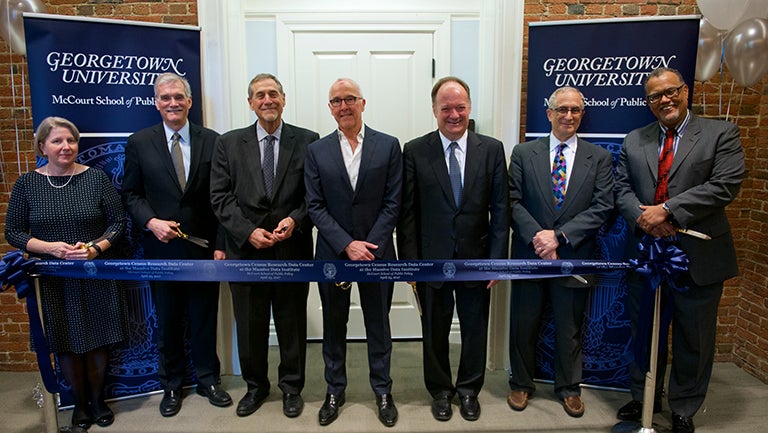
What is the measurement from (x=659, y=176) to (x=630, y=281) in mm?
605

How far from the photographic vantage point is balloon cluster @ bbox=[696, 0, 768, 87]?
2.80 metres

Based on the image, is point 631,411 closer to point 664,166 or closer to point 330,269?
point 664,166

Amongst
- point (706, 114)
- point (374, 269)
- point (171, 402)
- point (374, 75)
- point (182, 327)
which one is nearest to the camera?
point (374, 269)

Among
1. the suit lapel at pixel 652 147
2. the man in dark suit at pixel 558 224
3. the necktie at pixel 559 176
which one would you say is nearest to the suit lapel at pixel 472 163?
the man in dark suit at pixel 558 224

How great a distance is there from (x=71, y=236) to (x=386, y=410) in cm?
194

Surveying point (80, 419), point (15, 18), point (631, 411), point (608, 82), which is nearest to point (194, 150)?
point (15, 18)

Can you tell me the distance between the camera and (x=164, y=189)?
288 centimetres

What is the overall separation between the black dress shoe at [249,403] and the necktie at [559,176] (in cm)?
205

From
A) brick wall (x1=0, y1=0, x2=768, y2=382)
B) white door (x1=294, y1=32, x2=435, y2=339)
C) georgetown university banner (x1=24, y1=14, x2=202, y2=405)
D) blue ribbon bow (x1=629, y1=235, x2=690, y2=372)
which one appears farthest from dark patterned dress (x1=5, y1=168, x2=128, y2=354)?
blue ribbon bow (x1=629, y1=235, x2=690, y2=372)

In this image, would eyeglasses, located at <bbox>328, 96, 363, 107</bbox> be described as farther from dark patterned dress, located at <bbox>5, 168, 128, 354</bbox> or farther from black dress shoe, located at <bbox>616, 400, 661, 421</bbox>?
black dress shoe, located at <bbox>616, 400, 661, 421</bbox>

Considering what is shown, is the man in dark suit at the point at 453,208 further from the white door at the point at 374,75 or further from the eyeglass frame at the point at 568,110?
the white door at the point at 374,75

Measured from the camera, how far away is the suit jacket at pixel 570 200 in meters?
2.78

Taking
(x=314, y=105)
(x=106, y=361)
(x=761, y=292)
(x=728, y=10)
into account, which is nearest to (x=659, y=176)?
(x=728, y=10)

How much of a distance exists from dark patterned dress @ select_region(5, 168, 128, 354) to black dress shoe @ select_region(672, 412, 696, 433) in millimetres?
3105
